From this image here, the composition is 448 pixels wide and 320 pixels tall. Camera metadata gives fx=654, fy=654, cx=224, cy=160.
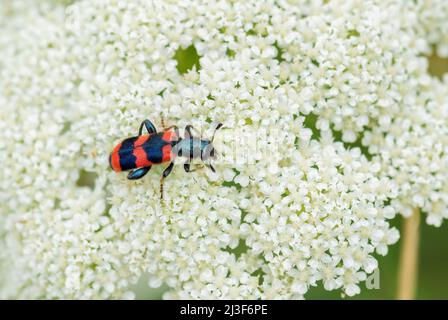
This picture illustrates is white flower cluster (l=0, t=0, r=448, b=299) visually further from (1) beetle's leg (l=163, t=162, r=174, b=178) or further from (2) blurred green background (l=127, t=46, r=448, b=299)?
(2) blurred green background (l=127, t=46, r=448, b=299)

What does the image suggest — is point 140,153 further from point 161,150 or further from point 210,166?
point 210,166

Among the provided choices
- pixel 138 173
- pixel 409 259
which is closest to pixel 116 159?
pixel 138 173

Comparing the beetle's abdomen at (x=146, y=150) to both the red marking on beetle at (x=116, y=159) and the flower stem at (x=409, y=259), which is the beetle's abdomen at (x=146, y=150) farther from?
the flower stem at (x=409, y=259)

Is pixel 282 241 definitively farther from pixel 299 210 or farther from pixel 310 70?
pixel 310 70

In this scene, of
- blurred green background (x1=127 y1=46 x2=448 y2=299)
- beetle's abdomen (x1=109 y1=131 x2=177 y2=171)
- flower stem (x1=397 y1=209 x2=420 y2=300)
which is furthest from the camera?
blurred green background (x1=127 y1=46 x2=448 y2=299)

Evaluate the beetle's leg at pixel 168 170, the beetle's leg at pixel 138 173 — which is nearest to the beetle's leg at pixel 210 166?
the beetle's leg at pixel 168 170

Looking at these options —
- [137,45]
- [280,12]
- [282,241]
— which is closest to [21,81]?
[137,45]

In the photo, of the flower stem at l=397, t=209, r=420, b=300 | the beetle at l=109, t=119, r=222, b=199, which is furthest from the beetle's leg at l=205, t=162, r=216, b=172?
the flower stem at l=397, t=209, r=420, b=300
